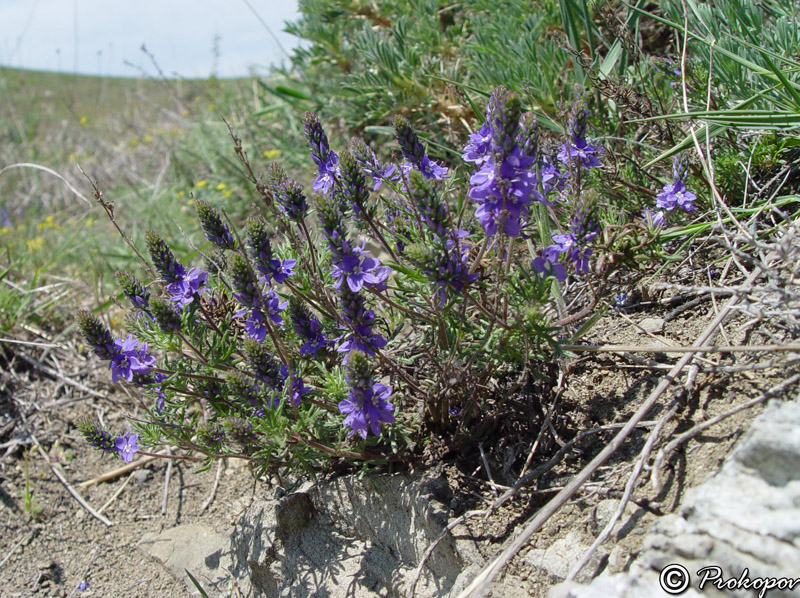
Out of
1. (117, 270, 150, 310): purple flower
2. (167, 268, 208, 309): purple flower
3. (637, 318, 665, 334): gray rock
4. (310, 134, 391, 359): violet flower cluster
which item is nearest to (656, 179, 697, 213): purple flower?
(637, 318, 665, 334): gray rock

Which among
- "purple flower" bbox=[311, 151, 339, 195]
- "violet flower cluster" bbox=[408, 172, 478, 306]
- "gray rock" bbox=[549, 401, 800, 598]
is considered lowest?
"gray rock" bbox=[549, 401, 800, 598]

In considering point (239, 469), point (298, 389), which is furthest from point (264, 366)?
point (239, 469)

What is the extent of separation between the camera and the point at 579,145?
2.33 m

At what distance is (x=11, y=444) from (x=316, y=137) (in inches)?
110

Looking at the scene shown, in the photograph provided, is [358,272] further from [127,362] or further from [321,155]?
[127,362]

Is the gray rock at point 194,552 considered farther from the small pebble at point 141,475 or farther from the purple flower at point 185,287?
the purple flower at point 185,287

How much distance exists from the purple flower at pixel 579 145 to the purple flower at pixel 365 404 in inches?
43.2

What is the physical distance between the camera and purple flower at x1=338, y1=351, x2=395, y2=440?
1963mm

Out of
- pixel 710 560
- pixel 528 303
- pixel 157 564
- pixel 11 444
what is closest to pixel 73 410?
pixel 11 444

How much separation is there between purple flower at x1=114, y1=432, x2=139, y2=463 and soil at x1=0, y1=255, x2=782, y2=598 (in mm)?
293

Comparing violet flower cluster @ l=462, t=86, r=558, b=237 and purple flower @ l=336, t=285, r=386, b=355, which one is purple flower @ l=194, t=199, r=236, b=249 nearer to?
purple flower @ l=336, t=285, r=386, b=355

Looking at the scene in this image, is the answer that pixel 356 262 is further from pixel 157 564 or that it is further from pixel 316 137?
pixel 157 564

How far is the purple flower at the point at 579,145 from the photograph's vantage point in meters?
2.27

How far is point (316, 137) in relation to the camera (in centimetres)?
233
